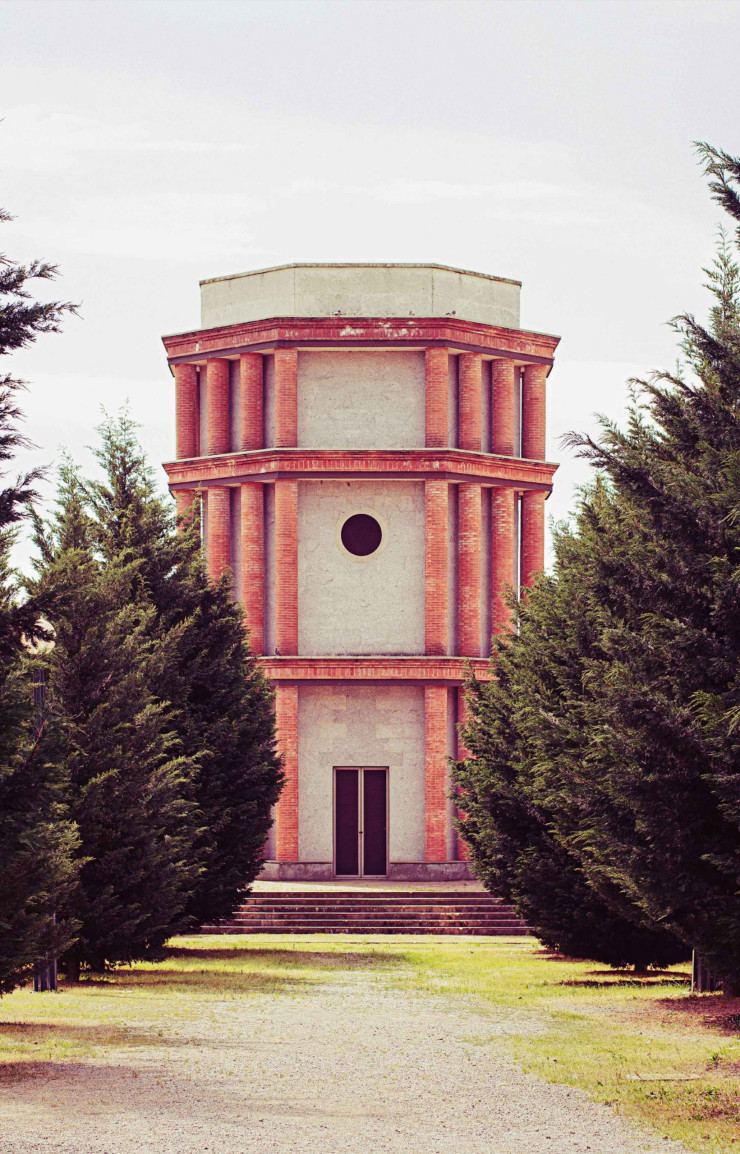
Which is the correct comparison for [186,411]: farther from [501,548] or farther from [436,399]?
[501,548]

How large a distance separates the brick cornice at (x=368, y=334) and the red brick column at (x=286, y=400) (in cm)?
40

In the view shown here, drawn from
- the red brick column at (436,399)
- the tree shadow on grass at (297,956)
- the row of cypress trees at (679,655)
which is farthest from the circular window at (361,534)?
the row of cypress trees at (679,655)

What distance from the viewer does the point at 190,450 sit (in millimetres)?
44656

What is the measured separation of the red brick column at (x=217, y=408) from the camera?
4378 centimetres

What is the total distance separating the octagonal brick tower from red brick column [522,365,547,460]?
0.19ft

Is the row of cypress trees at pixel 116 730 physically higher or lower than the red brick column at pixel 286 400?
lower

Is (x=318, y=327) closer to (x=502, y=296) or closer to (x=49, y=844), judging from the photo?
(x=502, y=296)

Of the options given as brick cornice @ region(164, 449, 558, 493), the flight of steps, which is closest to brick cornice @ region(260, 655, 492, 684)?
brick cornice @ region(164, 449, 558, 493)

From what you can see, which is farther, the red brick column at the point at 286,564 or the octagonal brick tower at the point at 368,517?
the red brick column at the point at 286,564

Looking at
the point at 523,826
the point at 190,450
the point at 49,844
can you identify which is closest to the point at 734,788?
the point at 49,844

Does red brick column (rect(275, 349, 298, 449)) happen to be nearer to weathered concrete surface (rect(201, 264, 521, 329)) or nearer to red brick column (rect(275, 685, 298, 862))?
weathered concrete surface (rect(201, 264, 521, 329))

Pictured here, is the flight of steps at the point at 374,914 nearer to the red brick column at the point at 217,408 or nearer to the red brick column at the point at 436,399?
the red brick column at the point at 436,399

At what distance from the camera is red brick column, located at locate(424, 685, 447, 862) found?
40844mm

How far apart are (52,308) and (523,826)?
558 inches
